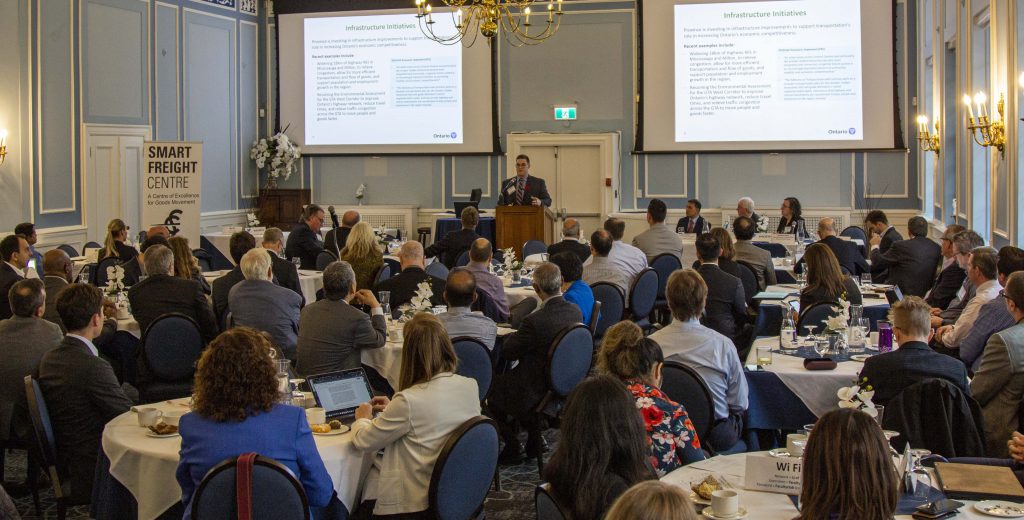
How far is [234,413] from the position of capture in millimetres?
3455

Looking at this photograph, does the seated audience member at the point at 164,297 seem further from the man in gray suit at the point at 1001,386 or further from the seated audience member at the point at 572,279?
the man in gray suit at the point at 1001,386

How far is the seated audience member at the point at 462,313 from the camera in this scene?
6000mm

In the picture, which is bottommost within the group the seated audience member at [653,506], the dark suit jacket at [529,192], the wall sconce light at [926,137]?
the seated audience member at [653,506]

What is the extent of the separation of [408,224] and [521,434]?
Answer: 32.0 ft

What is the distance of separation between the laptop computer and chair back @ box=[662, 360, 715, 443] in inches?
52.1

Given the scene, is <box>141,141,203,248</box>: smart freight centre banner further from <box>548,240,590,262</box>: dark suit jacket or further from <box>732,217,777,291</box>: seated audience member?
<box>732,217,777,291</box>: seated audience member

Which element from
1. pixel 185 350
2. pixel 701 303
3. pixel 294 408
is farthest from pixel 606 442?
pixel 185 350

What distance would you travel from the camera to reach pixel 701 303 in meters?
5.00

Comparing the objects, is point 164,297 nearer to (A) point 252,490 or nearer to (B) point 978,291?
(A) point 252,490

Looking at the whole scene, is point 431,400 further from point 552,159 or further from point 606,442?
point 552,159

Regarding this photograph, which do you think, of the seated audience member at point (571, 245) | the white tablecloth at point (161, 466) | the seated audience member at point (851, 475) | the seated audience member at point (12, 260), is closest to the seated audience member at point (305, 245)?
the seated audience member at point (571, 245)

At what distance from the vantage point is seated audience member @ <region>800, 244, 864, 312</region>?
6.68 m

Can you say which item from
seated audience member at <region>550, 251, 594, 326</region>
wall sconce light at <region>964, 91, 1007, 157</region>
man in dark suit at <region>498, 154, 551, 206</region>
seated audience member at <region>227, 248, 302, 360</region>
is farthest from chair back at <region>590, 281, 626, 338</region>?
man in dark suit at <region>498, 154, 551, 206</region>

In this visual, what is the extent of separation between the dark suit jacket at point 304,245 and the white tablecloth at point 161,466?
21.9 ft
